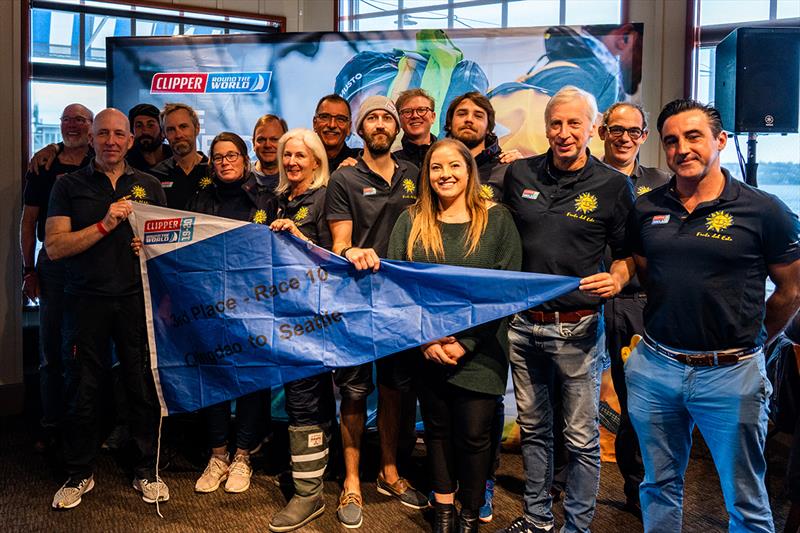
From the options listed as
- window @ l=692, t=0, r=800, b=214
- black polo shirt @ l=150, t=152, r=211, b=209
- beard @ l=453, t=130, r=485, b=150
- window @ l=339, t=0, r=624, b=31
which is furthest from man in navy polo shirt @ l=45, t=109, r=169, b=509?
window @ l=692, t=0, r=800, b=214

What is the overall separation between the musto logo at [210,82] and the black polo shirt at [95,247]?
1.41 metres

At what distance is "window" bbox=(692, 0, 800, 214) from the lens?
4.34 meters

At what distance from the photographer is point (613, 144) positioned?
125 inches

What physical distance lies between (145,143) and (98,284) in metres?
1.24

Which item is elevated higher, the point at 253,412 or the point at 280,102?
the point at 280,102

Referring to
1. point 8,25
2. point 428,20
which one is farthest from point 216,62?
point 428,20

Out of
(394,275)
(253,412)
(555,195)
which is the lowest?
(253,412)

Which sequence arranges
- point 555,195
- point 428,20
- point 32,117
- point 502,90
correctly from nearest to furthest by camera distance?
1. point 555,195
2. point 502,90
3. point 32,117
4. point 428,20

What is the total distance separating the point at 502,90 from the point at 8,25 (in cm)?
311

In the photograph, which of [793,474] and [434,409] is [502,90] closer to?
[434,409]

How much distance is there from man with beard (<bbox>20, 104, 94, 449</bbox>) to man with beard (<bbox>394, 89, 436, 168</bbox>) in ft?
5.91

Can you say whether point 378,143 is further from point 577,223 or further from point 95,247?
point 95,247

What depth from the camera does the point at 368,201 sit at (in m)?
3.03

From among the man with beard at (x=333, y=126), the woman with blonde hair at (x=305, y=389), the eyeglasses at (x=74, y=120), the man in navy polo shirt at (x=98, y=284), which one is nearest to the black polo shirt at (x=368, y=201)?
the woman with blonde hair at (x=305, y=389)
